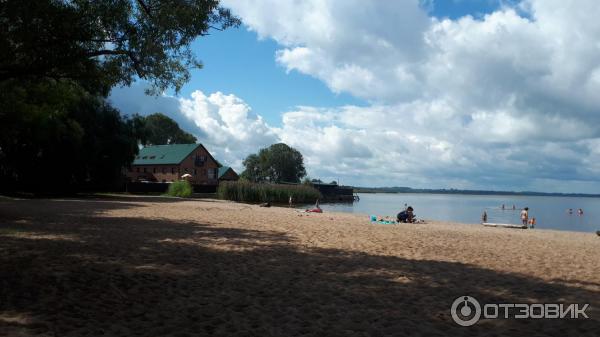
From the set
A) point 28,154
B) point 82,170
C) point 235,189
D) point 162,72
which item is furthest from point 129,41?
point 235,189

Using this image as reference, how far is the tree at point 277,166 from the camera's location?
105 metres

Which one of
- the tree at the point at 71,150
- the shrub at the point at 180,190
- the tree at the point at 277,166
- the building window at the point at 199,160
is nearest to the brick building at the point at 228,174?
the building window at the point at 199,160

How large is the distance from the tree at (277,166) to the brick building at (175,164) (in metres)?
32.2

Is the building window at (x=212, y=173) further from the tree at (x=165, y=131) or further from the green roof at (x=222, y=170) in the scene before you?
the tree at (x=165, y=131)

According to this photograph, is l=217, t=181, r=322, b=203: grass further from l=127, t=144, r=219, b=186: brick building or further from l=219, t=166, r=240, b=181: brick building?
l=219, t=166, r=240, b=181: brick building

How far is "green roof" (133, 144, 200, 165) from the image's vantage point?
221ft

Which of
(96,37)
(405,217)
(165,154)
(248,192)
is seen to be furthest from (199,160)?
(96,37)

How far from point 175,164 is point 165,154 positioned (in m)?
5.14

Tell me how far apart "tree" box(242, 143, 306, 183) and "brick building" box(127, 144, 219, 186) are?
106 ft

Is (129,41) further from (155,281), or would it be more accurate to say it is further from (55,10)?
(155,281)

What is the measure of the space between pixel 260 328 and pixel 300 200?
2053 inches

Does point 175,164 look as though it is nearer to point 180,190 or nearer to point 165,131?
point 180,190

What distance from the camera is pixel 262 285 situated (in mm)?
6996

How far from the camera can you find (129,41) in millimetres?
8672
